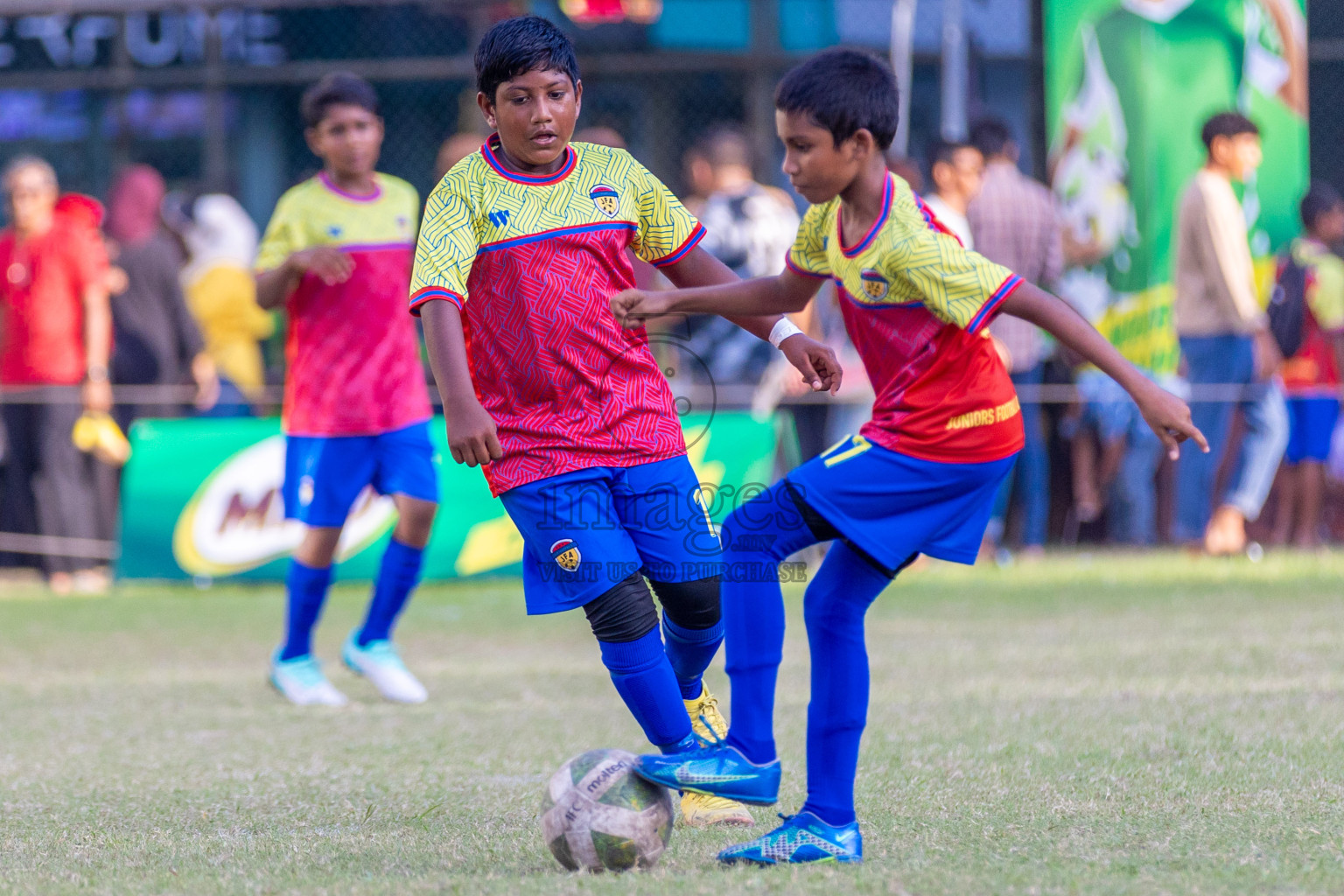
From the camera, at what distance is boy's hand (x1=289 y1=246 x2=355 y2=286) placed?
237 inches

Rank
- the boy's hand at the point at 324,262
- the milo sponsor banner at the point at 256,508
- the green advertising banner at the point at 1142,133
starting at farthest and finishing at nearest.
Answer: the green advertising banner at the point at 1142,133, the milo sponsor banner at the point at 256,508, the boy's hand at the point at 324,262

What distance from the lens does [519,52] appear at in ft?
12.4

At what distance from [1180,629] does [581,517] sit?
447 cm

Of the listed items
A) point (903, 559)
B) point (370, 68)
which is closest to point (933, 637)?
point (903, 559)

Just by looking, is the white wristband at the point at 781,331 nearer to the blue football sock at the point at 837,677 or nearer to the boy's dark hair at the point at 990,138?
the blue football sock at the point at 837,677

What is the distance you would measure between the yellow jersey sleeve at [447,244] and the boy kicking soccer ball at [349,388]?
8.13ft

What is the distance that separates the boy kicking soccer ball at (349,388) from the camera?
6289 millimetres

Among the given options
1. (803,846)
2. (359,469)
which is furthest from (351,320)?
(803,846)

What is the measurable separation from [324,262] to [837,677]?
3.16 m

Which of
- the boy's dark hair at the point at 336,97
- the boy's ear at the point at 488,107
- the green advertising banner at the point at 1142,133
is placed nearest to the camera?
the boy's ear at the point at 488,107

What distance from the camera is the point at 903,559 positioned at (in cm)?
358

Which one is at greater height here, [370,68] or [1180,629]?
[370,68]

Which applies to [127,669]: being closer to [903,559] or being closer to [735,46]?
[903,559]

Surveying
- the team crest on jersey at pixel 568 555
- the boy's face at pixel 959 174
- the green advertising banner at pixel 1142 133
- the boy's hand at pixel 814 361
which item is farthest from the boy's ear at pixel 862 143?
the green advertising banner at pixel 1142 133
